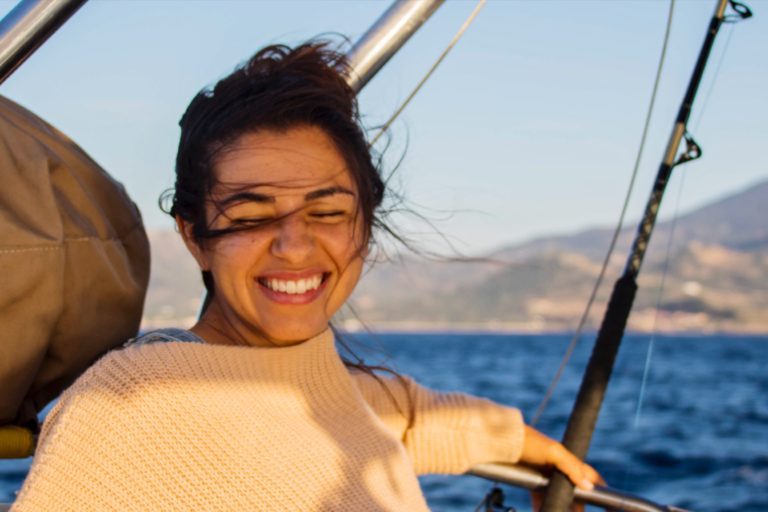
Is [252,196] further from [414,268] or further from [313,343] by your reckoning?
[414,268]

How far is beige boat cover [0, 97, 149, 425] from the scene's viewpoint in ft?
5.29

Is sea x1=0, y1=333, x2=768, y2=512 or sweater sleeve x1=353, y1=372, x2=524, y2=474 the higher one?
sweater sleeve x1=353, y1=372, x2=524, y2=474

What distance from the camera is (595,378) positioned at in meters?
2.43

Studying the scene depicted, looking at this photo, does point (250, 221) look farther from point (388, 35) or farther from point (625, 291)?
point (625, 291)

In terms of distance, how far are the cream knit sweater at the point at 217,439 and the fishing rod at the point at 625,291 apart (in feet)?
2.03

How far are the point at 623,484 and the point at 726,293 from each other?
92932 mm

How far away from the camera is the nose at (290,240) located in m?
1.70

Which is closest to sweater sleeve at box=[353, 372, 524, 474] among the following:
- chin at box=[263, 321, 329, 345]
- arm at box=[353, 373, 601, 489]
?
arm at box=[353, 373, 601, 489]

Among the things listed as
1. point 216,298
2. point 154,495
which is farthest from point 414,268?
point 154,495

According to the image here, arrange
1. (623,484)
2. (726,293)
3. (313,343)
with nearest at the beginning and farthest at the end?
(313,343)
(623,484)
(726,293)

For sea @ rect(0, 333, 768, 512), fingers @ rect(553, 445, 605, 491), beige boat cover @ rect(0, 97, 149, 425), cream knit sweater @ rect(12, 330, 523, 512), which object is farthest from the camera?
sea @ rect(0, 333, 768, 512)

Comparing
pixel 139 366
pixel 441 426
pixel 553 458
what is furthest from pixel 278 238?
pixel 553 458

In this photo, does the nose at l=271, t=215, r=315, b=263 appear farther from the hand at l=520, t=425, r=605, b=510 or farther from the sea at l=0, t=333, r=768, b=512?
the hand at l=520, t=425, r=605, b=510

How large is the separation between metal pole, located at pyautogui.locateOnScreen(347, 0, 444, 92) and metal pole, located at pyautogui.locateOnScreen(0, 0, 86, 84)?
56cm
